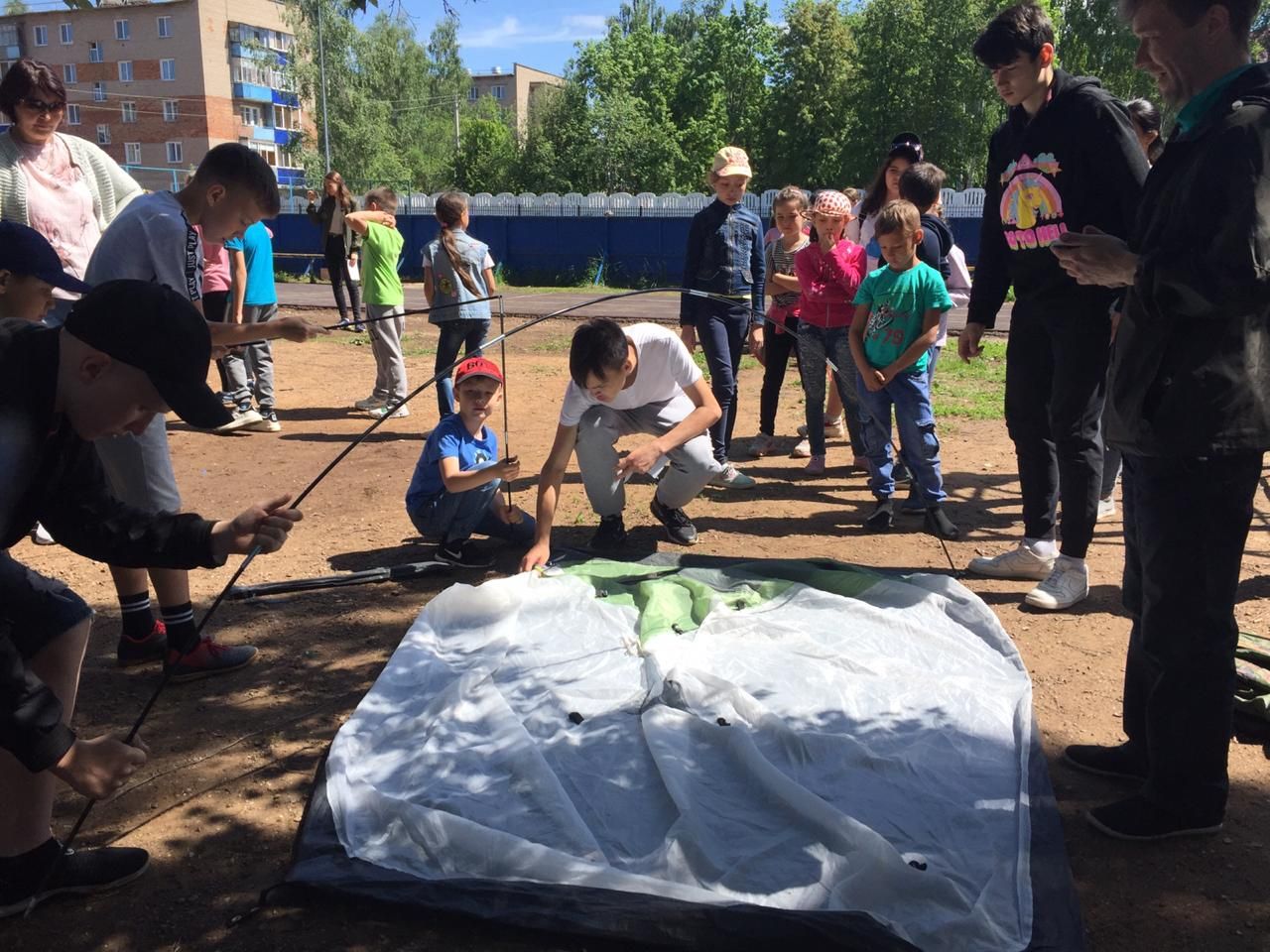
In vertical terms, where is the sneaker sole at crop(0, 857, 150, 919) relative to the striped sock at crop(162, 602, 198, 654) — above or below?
below

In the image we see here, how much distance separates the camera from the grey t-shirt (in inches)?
125

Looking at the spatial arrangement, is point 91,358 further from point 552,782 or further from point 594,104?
point 594,104

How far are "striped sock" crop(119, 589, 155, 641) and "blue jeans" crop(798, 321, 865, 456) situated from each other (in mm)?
3493

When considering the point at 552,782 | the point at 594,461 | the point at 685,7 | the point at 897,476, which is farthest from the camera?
the point at 685,7

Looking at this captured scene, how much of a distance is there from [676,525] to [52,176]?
3007 millimetres

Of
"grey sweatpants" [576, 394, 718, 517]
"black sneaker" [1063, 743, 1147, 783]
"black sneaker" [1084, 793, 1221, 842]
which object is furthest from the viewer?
"grey sweatpants" [576, 394, 718, 517]

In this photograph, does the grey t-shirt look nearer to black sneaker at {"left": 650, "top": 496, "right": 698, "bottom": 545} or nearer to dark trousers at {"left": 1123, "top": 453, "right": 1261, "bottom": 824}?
black sneaker at {"left": 650, "top": 496, "right": 698, "bottom": 545}

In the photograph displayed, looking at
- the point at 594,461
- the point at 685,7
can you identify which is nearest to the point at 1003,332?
the point at 594,461

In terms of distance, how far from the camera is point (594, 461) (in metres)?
4.66

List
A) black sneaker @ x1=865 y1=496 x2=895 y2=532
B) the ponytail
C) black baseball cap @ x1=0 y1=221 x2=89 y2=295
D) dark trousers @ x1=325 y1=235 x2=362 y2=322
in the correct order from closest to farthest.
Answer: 1. black baseball cap @ x1=0 y1=221 x2=89 y2=295
2. black sneaker @ x1=865 y1=496 x2=895 y2=532
3. the ponytail
4. dark trousers @ x1=325 y1=235 x2=362 y2=322

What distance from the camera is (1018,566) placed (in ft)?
13.9

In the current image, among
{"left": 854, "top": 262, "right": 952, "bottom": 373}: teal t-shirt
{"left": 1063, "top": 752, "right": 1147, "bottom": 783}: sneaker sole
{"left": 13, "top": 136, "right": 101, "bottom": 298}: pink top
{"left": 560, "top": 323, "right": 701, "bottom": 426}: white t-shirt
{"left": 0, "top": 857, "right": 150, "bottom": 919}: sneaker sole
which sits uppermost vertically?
{"left": 13, "top": 136, "right": 101, "bottom": 298}: pink top

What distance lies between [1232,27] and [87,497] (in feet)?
9.20

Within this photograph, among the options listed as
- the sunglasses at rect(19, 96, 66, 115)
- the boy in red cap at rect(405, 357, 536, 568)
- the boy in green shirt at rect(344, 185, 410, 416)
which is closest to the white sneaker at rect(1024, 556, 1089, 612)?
the boy in red cap at rect(405, 357, 536, 568)
